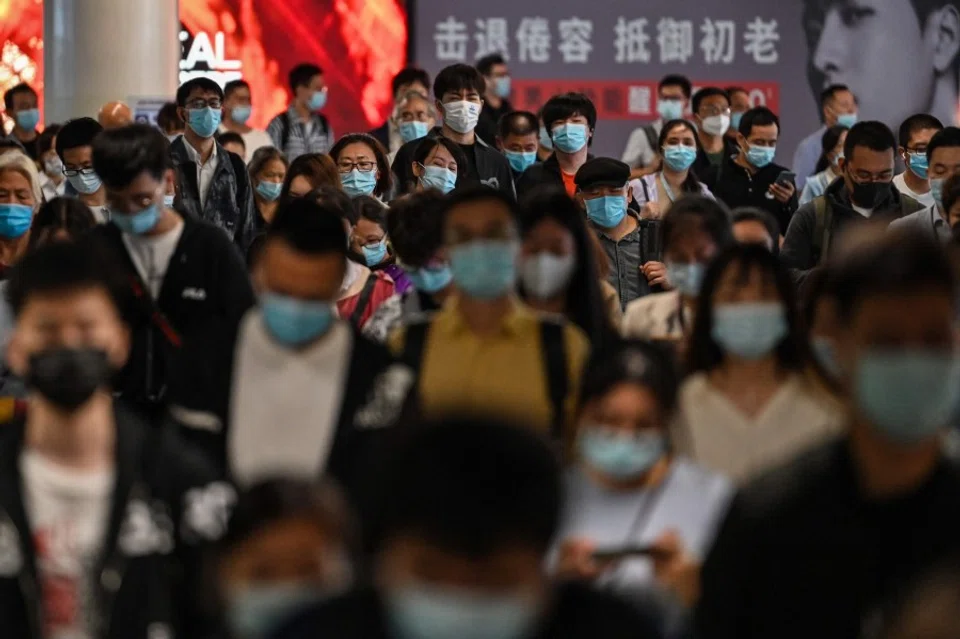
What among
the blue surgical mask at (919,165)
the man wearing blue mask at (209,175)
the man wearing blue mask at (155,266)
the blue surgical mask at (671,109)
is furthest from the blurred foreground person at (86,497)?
the blue surgical mask at (671,109)

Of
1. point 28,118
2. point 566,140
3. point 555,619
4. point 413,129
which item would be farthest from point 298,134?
point 555,619

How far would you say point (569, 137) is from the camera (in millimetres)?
10148

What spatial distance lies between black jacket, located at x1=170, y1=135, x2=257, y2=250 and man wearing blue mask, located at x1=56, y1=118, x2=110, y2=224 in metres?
0.42

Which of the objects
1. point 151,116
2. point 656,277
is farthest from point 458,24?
point 656,277

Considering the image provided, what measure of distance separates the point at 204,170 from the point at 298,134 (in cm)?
409

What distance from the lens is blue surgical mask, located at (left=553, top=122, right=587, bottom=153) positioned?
399 inches

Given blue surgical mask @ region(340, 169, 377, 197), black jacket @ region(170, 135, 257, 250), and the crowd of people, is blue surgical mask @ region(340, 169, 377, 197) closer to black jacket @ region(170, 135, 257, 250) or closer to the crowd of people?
black jacket @ region(170, 135, 257, 250)

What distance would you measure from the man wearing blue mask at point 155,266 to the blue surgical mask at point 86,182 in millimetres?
3763

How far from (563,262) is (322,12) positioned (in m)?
12.5

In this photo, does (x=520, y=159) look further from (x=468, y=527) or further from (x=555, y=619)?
(x=468, y=527)

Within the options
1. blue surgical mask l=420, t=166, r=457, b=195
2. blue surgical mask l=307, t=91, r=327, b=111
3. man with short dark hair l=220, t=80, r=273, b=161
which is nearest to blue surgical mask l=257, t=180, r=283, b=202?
blue surgical mask l=420, t=166, r=457, b=195

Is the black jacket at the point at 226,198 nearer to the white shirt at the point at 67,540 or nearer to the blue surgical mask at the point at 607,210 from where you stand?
the blue surgical mask at the point at 607,210

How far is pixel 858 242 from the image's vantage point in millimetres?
2928

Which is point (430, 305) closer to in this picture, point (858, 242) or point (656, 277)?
point (656, 277)
